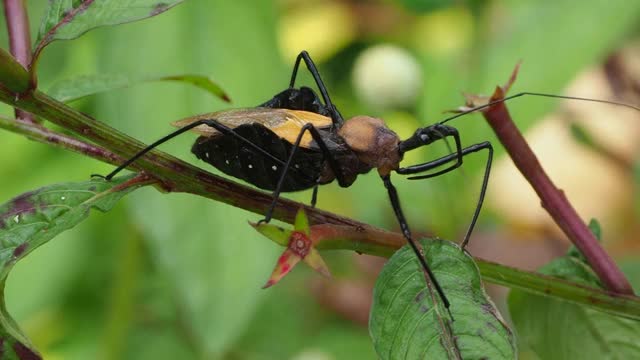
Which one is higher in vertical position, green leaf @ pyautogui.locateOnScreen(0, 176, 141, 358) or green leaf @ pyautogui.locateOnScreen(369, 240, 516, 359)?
green leaf @ pyautogui.locateOnScreen(369, 240, 516, 359)

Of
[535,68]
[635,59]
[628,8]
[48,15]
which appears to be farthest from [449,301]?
[635,59]

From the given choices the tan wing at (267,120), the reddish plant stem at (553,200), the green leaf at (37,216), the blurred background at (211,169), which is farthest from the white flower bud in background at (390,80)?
the green leaf at (37,216)

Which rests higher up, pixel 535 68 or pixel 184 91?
pixel 535 68

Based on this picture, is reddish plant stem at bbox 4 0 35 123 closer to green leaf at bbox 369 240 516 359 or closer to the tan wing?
the tan wing

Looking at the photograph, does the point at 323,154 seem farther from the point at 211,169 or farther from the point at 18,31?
the point at 211,169

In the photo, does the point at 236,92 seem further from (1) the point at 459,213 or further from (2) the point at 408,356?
(2) the point at 408,356

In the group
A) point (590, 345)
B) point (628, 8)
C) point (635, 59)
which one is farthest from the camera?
point (635, 59)

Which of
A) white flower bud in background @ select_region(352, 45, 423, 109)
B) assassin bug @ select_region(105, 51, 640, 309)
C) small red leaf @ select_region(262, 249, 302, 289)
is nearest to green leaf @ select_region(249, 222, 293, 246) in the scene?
small red leaf @ select_region(262, 249, 302, 289)
